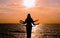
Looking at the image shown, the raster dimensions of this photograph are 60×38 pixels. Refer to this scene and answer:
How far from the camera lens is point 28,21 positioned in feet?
20.2

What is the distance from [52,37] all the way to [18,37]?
159 centimetres

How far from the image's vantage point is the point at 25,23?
6.27m

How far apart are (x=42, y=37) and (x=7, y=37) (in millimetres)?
1761

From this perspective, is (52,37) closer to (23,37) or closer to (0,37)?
(23,37)

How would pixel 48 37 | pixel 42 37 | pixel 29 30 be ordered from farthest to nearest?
pixel 42 37
pixel 48 37
pixel 29 30

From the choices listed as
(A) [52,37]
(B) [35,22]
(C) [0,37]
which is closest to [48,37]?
(A) [52,37]

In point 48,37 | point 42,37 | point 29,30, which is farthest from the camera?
point 42,37

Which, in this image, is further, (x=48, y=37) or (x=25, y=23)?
(x=48, y=37)

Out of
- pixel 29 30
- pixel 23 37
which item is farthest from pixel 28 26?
pixel 23 37

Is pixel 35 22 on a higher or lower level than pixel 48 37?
higher

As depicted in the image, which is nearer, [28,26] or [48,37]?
[28,26]

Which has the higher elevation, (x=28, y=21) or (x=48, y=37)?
(x=28, y=21)

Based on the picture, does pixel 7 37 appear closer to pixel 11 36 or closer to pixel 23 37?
pixel 11 36

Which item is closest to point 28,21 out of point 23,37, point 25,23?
point 25,23
